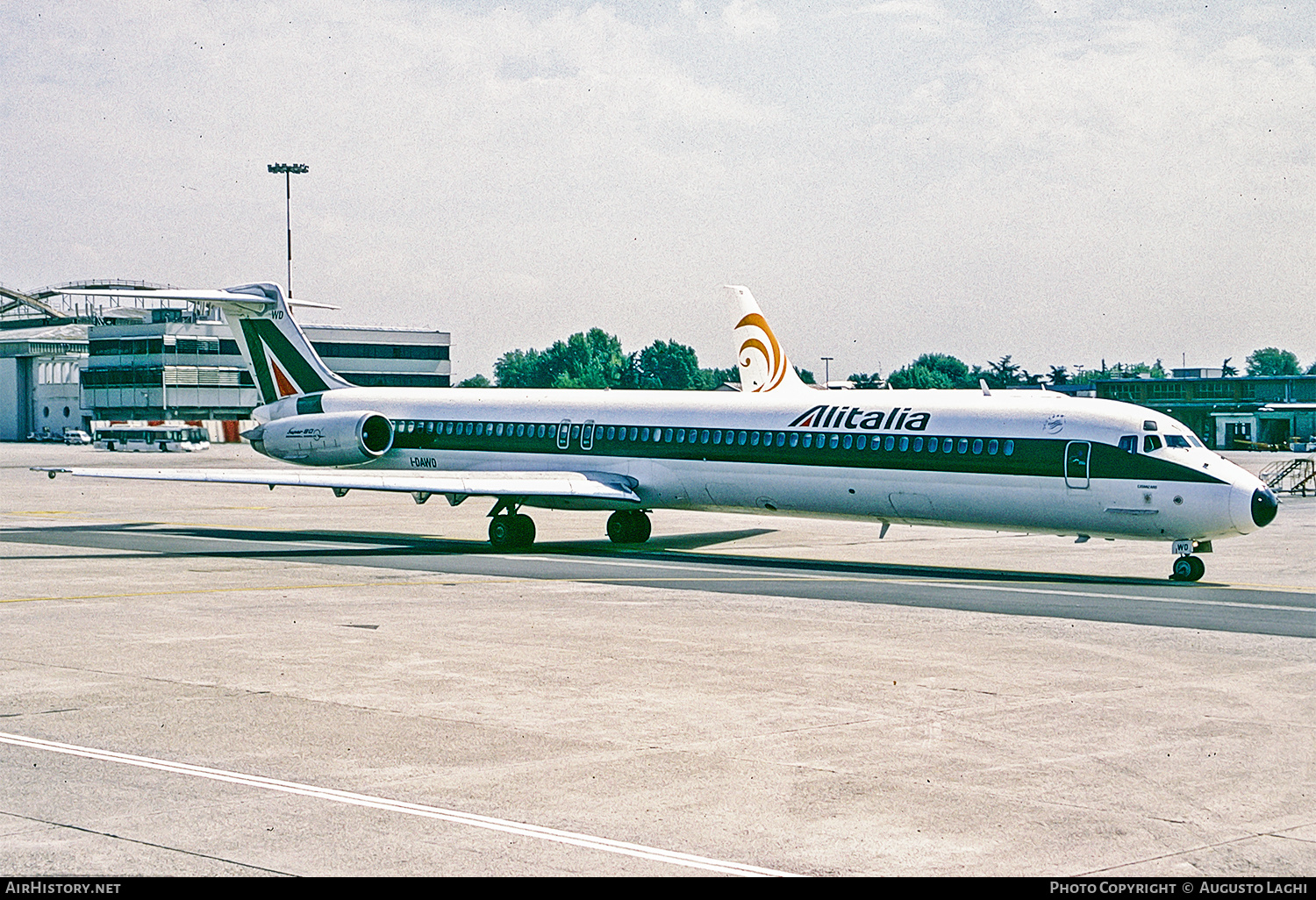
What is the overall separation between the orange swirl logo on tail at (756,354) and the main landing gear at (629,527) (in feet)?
72.0

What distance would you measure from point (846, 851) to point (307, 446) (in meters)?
31.1

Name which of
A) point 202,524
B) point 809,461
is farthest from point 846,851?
point 202,524

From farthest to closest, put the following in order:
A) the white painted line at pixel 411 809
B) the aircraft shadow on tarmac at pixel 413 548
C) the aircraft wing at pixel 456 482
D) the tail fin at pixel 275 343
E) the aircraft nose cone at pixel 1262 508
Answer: the tail fin at pixel 275 343
the aircraft wing at pixel 456 482
the aircraft shadow on tarmac at pixel 413 548
the aircraft nose cone at pixel 1262 508
the white painted line at pixel 411 809

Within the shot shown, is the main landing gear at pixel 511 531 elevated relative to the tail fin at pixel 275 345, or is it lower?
lower

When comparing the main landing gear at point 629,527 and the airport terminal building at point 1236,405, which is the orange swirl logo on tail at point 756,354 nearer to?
the main landing gear at point 629,527

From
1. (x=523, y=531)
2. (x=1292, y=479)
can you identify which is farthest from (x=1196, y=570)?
(x=1292, y=479)

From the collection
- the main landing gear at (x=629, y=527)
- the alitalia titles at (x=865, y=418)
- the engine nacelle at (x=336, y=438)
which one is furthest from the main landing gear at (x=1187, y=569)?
the engine nacelle at (x=336, y=438)

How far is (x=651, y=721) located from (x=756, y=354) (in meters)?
44.9

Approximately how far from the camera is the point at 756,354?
58812mm

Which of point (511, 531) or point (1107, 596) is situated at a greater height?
point (511, 531)

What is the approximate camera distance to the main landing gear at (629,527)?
3722 cm

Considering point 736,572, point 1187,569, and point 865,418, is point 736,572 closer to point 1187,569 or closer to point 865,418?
point 865,418

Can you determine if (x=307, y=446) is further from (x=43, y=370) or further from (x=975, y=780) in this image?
(x=43, y=370)
